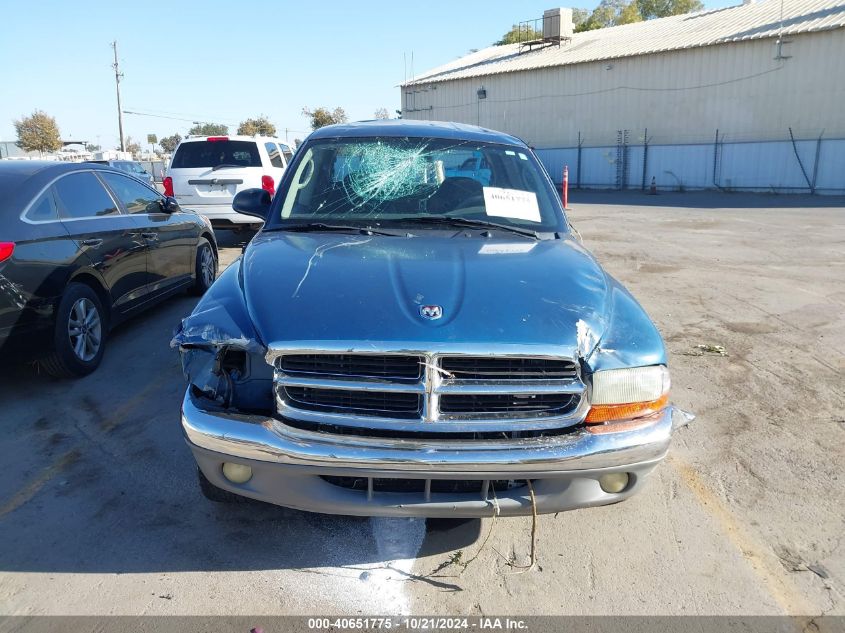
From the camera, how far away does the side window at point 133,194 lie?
6.04m

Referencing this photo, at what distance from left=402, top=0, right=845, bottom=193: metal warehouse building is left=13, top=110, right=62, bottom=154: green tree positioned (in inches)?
1631

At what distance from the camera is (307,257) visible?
126 inches

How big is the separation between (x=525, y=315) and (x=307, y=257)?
1.17 meters

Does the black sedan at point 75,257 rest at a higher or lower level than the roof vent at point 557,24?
lower

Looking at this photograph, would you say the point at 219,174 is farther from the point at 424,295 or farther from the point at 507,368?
the point at 507,368

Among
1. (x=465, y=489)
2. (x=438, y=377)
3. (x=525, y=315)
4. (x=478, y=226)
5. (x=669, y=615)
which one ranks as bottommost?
(x=669, y=615)

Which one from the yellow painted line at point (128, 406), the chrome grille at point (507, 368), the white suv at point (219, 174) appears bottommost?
the yellow painted line at point (128, 406)

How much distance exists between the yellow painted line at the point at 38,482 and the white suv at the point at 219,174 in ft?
23.0

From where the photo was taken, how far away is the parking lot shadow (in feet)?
9.62

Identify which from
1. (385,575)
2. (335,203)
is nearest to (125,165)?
(335,203)

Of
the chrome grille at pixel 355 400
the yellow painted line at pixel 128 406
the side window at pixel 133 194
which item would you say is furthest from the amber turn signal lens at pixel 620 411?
the side window at pixel 133 194

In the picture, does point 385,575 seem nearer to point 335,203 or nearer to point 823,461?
point 335,203

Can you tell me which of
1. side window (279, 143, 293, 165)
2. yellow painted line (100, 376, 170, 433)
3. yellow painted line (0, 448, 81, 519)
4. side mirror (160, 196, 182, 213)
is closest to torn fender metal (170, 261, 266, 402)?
yellow painted line (0, 448, 81, 519)

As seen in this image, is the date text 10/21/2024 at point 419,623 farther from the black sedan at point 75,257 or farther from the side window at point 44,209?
the side window at point 44,209
